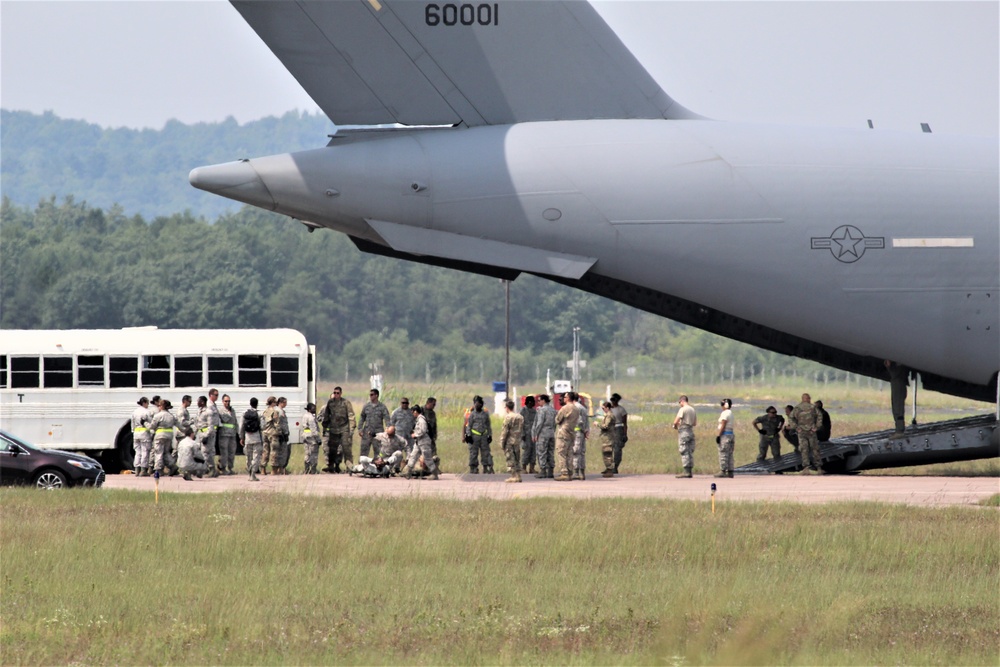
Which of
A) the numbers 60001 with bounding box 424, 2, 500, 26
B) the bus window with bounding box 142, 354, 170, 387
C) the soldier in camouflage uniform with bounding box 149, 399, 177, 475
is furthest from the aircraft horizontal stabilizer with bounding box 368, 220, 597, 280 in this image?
the bus window with bounding box 142, 354, 170, 387

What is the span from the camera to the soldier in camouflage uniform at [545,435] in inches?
989

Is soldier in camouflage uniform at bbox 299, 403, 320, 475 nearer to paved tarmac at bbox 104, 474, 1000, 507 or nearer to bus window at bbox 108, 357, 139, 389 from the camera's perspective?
paved tarmac at bbox 104, 474, 1000, 507

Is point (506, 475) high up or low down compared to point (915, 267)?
down

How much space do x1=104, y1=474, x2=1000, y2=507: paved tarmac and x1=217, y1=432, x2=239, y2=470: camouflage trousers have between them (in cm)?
78

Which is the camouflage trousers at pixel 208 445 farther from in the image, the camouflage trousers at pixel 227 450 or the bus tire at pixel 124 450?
the bus tire at pixel 124 450

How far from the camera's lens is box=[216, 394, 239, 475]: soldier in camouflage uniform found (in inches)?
1025

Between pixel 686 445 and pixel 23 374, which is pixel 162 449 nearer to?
pixel 23 374

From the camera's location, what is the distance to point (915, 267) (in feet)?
75.4

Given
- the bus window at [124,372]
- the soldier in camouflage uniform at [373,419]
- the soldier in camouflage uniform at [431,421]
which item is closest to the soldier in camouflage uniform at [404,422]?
the soldier in camouflage uniform at [373,419]

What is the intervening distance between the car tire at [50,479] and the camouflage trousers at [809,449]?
45.9ft

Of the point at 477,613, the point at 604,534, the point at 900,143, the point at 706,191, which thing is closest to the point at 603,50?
the point at 706,191

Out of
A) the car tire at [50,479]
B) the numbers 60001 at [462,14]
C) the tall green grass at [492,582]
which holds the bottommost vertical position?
the tall green grass at [492,582]

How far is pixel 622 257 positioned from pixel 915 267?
541cm

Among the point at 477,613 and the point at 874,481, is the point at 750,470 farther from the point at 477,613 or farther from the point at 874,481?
the point at 477,613
